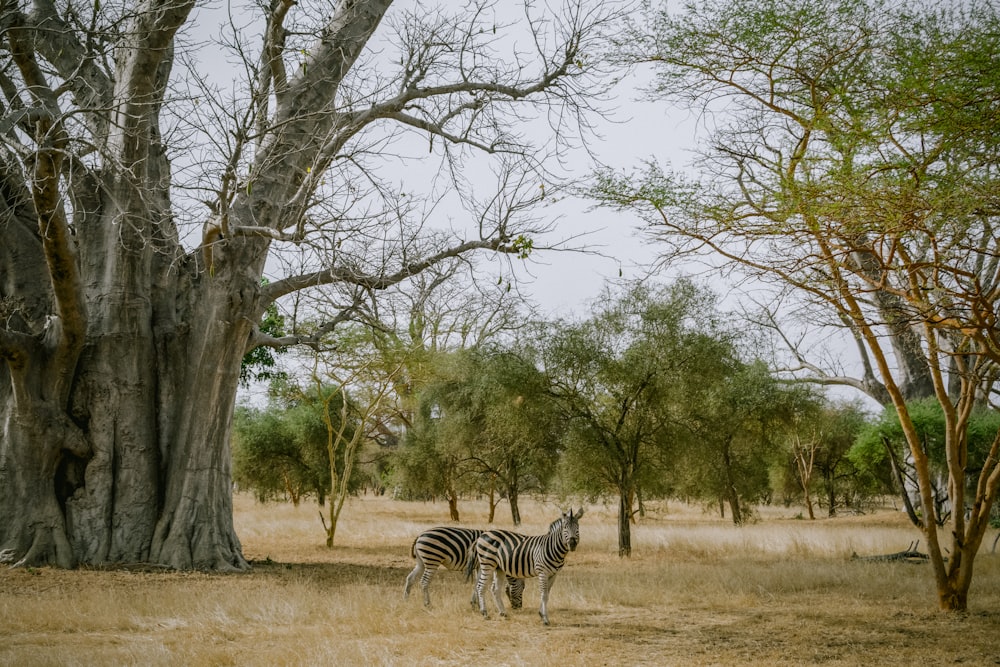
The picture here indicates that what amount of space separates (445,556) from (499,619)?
3.53ft

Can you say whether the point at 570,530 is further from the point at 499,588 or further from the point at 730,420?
the point at 730,420

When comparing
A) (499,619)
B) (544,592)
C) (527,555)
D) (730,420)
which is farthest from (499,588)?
(730,420)

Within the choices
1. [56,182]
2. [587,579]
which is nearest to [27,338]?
[56,182]

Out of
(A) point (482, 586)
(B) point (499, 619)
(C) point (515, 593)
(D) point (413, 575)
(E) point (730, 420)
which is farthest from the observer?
(E) point (730, 420)

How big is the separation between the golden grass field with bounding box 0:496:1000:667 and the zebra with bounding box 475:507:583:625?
1.04 ft

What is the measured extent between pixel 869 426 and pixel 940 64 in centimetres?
1909

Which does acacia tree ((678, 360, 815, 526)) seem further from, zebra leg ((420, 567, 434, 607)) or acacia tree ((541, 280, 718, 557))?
→ zebra leg ((420, 567, 434, 607))

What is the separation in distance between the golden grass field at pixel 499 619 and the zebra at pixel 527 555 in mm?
317

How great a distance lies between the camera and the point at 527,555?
7902 millimetres

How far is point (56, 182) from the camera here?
792cm

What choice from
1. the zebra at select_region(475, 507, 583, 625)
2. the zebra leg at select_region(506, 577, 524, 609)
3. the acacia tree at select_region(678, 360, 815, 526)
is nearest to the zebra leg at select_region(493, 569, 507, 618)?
the zebra at select_region(475, 507, 583, 625)

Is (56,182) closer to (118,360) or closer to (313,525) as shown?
(118,360)

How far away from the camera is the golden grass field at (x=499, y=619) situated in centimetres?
603

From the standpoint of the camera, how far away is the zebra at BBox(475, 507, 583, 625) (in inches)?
296
